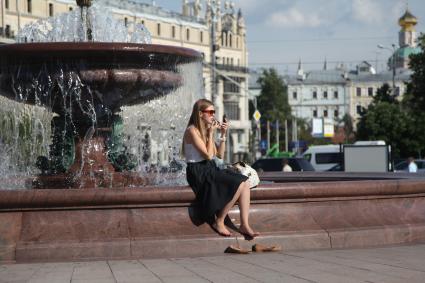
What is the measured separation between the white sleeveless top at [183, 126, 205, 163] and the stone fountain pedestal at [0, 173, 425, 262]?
0.29 metres

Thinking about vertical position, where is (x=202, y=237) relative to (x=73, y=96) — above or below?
below

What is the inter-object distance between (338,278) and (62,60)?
542cm

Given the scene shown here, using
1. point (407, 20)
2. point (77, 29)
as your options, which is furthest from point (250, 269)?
point (407, 20)

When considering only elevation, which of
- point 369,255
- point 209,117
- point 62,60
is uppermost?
point 62,60

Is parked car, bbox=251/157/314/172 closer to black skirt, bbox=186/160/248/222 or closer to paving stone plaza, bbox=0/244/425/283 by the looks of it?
black skirt, bbox=186/160/248/222

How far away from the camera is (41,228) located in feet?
29.5

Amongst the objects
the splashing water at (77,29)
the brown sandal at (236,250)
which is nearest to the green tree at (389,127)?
the splashing water at (77,29)

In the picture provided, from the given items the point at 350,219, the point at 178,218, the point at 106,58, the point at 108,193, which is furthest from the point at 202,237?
the point at 106,58

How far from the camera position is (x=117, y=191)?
29.7 ft

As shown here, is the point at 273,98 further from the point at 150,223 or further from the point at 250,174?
the point at 150,223

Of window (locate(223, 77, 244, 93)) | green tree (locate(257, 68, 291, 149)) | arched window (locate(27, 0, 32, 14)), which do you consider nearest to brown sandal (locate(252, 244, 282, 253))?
arched window (locate(27, 0, 32, 14))

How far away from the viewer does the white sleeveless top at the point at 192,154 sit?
9336 mm

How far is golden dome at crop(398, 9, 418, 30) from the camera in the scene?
6097 inches

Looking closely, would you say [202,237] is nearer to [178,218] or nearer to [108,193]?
[178,218]
